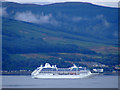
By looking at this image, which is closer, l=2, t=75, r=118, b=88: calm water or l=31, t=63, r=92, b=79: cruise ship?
l=2, t=75, r=118, b=88: calm water

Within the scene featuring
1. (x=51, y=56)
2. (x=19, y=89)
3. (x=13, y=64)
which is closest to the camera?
(x=19, y=89)

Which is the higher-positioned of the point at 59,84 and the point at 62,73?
the point at 62,73

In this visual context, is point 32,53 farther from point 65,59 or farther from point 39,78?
point 39,78

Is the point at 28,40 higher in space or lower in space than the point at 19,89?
higher

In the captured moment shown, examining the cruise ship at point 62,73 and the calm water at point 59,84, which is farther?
the cruise ship at point 62,73

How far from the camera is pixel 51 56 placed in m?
89.8

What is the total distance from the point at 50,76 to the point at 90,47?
3681 cm

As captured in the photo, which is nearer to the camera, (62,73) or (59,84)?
(59,84)

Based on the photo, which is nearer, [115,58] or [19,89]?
[19,89]

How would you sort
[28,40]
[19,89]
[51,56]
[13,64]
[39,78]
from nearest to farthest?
[19,89] → [39,78] → [13,64] → [51,56] → [28,40]

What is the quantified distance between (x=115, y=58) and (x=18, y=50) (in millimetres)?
18929

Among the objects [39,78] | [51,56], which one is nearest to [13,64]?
[51,56]

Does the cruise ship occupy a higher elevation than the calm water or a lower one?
higher

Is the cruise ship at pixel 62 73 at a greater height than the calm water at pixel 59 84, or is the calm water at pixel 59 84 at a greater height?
the cruise ship at pixel 62 73
